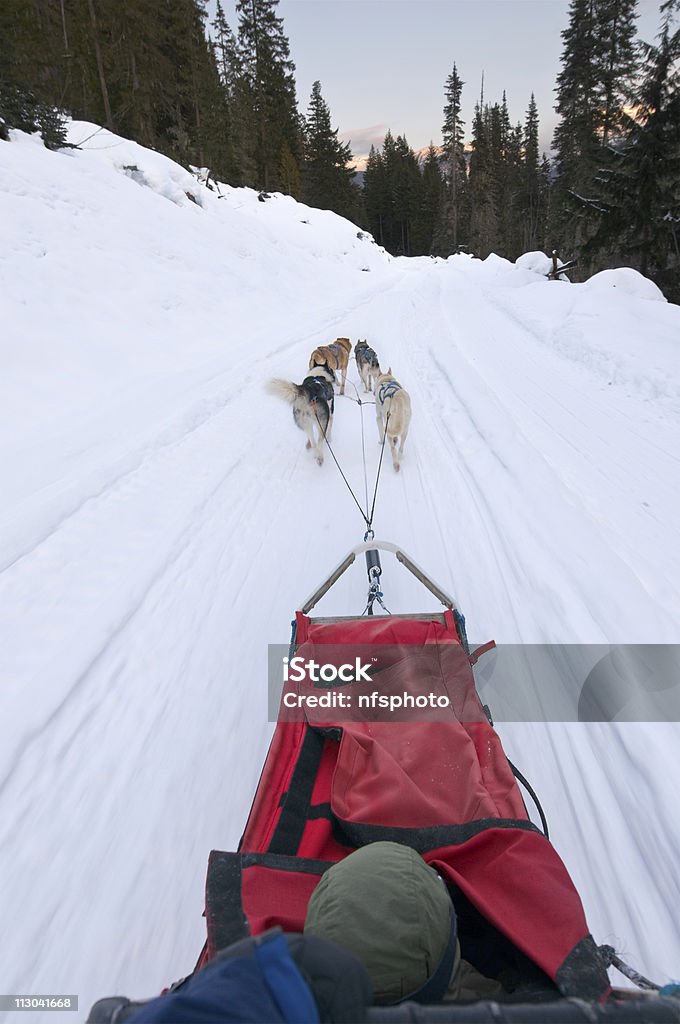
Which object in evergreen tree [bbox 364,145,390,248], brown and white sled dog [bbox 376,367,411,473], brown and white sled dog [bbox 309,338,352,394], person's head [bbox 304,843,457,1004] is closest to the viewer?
person's head [bbox 304,843,457,1004]

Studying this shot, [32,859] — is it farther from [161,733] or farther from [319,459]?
[319,459]

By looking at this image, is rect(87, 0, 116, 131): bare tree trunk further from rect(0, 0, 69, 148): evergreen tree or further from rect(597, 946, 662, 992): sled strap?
rect(597, 946, 662, 992): sled strap

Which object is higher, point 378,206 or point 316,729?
point 378,206

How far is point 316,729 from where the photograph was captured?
159 cm

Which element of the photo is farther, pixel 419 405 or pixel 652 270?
pixel 652 270

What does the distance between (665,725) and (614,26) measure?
2596 cm

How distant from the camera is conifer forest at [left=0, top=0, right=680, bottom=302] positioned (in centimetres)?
1148

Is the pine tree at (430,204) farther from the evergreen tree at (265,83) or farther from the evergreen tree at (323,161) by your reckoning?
the evergreen tree at (265,83)

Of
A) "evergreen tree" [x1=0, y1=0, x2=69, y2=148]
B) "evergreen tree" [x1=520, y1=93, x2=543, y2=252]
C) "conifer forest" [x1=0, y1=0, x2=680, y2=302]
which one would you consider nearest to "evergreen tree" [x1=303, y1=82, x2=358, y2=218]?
"conifer forest" [x1=0, y1=0, x2=680, y2=302]

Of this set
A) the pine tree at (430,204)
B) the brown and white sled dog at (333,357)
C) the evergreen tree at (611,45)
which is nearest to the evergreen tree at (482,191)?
the pine tree at (430,204)

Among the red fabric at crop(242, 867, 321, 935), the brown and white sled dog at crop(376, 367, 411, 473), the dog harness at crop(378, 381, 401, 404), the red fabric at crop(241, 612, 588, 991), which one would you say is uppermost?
the dog harness at crop(378, 381, 401, 404)

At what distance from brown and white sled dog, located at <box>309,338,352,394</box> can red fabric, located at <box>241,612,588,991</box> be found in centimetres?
539

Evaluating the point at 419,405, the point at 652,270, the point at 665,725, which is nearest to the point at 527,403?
the point at 419,405

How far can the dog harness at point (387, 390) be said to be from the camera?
4.78 meters
